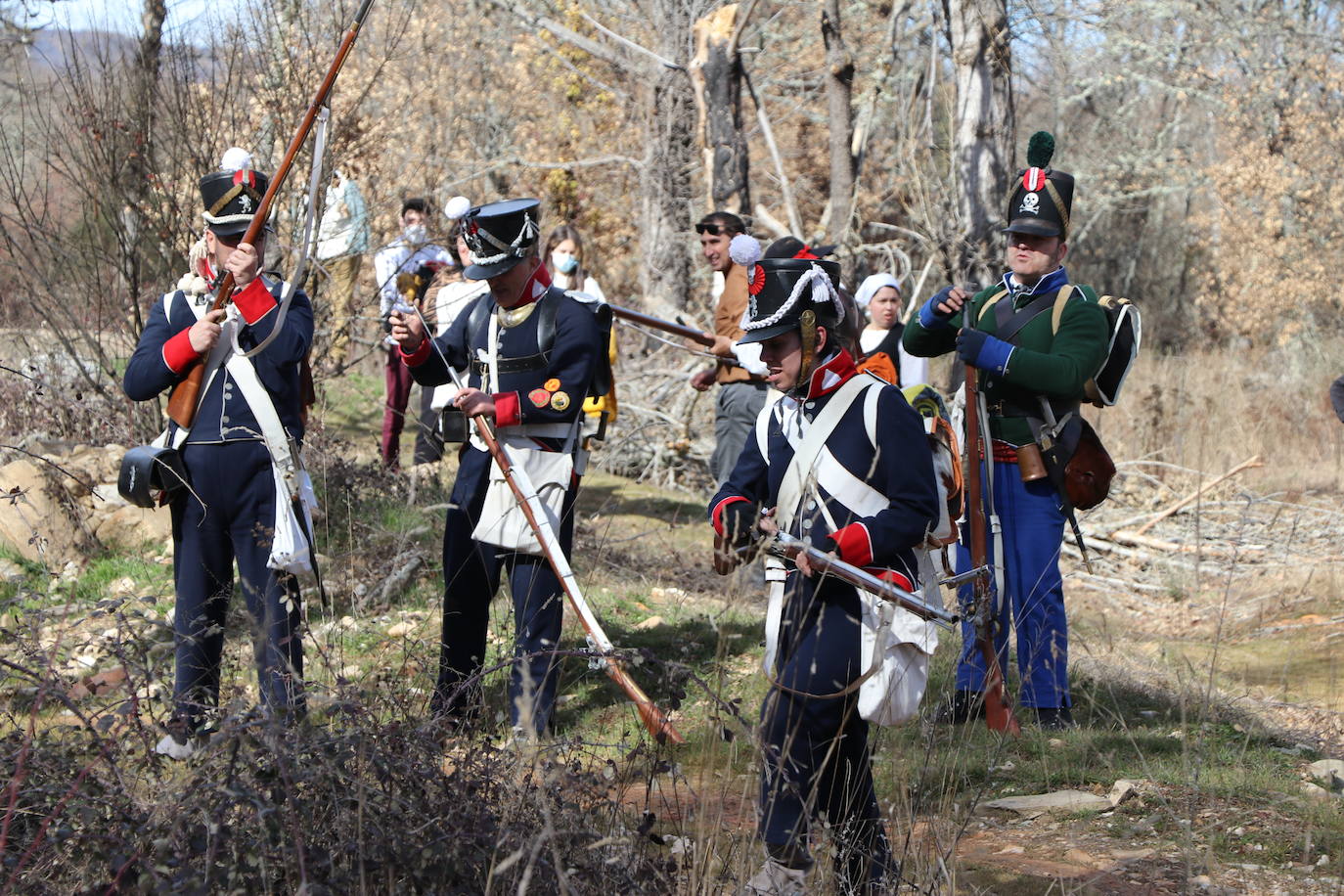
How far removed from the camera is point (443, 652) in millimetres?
5766

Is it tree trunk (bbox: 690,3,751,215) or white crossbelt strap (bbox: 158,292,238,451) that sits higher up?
tree trunk (bbox: 690,3,751,215)

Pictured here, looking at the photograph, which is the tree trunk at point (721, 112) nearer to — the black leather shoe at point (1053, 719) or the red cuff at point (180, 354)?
the black leather shoe at point (1053, 719)

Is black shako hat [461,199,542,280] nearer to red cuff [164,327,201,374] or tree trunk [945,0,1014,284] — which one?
red cuff [164,327,201,374]

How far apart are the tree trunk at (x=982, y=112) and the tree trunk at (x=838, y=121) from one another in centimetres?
240

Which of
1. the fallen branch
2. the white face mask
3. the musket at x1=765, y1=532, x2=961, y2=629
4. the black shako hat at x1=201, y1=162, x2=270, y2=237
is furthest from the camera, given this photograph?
the fallen branch

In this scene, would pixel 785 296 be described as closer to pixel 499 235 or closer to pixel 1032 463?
pixel 499 235

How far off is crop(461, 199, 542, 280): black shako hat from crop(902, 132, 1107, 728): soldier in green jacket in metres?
1.73

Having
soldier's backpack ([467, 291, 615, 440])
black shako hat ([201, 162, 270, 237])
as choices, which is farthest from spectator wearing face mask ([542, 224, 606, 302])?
black shako hat ([201, 162, 270, 237])

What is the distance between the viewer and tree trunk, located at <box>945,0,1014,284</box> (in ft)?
35.6

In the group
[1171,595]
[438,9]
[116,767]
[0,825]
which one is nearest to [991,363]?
[116,767]

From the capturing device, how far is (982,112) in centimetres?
1087

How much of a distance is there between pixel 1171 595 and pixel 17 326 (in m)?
8.16

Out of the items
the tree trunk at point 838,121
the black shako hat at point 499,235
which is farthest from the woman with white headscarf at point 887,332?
the tree trunk at point 838,121

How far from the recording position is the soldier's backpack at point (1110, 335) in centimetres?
602
